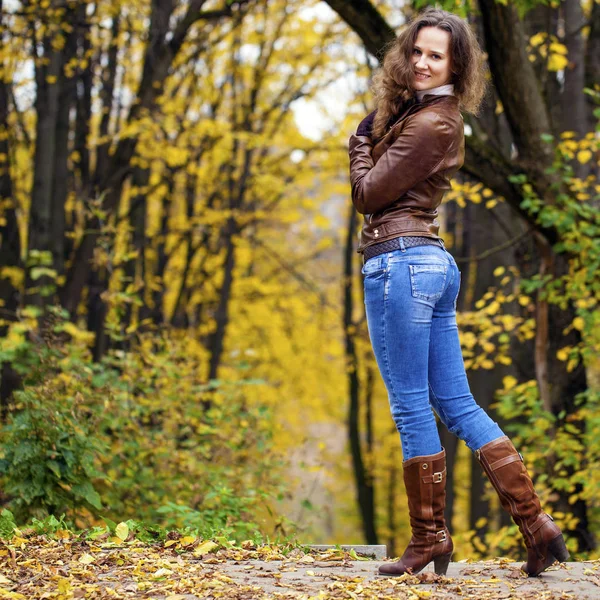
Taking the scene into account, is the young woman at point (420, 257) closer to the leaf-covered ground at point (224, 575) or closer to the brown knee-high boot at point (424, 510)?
the brown knee-high boot at point (424, 510)

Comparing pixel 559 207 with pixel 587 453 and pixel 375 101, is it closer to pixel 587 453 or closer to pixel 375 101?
pixel 587 453

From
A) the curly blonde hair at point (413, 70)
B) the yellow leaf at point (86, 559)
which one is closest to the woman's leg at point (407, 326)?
the curly blonde hair at point (413, 70)

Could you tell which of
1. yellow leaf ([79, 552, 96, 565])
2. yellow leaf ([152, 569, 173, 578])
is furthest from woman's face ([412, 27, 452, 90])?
yellow leaf ([79, 552, 96, 565])

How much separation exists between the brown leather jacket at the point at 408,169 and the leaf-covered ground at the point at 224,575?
1375 mm

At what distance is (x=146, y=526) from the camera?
14.4 ft

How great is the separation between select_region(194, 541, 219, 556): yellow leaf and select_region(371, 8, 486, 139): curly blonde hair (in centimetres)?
200

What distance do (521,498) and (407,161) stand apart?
1.44 meters

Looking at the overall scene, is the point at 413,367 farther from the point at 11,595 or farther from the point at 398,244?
the point at 11,595

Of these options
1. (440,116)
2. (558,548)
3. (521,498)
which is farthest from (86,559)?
(440,116)

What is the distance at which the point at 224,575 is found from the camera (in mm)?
3555

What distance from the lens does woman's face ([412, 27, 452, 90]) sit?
3484mm

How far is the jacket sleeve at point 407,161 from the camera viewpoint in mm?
3369

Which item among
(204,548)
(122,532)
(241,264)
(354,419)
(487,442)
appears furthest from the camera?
(241,264)

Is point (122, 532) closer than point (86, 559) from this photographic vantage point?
No
